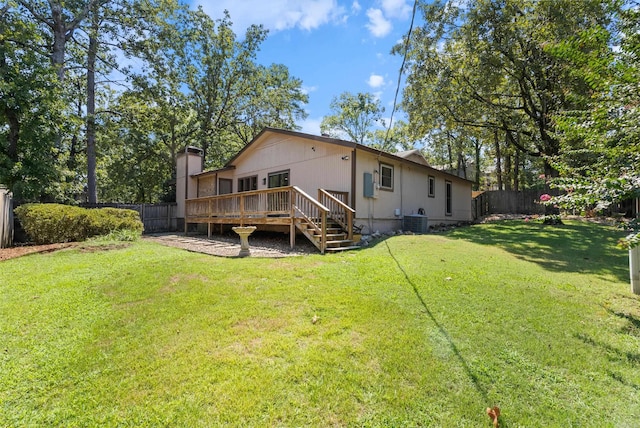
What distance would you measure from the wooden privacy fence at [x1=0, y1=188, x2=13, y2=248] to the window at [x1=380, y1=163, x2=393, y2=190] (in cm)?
1199

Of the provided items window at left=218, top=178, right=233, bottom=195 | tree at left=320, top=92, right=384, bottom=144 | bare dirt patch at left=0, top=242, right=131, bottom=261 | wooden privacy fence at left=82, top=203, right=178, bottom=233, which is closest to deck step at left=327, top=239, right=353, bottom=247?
Result: bare dirt patch at left=0, top=242, right=131, bottom=261

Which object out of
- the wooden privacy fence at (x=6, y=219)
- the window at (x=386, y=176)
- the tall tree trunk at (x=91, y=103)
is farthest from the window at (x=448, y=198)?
the tall tree trunk at (x=91, y=103)

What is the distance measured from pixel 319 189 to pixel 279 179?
4.63 m

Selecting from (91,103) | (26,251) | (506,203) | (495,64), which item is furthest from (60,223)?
(506,203)

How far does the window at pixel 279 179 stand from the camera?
12648 millimetres

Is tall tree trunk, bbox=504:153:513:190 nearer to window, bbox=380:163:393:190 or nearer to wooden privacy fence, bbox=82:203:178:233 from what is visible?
window, bbox=380:163:393:190

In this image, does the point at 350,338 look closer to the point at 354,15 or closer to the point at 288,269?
the point at 288,269

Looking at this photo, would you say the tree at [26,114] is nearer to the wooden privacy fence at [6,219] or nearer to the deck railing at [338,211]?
the wooden privacy fence at [6,219]

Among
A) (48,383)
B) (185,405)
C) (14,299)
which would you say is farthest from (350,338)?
(14,299)

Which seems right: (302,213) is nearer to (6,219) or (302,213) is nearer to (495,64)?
(6,219)

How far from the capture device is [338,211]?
9.16m

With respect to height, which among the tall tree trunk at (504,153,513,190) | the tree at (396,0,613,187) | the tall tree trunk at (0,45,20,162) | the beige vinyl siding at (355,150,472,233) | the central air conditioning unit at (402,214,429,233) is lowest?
the central air conditioning unit at (402,214,429,233)

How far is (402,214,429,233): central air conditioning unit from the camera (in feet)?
38.1

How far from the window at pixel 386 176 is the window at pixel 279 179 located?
4026mm
